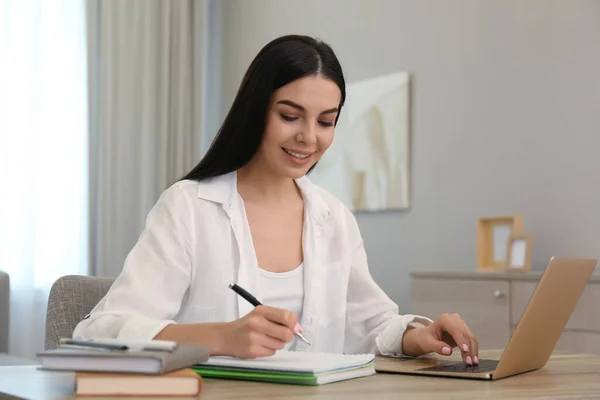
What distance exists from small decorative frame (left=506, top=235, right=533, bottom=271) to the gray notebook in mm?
2692

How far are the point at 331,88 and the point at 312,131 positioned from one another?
0.11m

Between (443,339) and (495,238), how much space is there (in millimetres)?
2228

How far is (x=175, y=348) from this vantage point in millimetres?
1143

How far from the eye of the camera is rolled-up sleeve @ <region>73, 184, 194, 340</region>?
1.52 metres

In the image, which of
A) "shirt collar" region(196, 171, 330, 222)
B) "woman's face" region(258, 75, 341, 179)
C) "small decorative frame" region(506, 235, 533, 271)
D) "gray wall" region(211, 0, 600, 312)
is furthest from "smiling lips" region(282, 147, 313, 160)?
"gray wall" region(211, 0, 600, 312)

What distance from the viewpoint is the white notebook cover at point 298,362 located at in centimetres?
127

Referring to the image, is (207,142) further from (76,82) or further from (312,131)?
(312,131)

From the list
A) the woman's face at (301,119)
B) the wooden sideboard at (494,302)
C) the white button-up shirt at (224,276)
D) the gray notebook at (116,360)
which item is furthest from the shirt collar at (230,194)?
the wooden sideboard at (494,302)

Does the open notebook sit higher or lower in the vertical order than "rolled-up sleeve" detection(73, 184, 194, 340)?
lower

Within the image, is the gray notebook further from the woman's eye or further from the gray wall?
the gray wall

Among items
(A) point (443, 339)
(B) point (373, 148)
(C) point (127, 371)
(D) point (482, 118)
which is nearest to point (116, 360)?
(C) point (127, 371)

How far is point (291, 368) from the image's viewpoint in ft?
4.14

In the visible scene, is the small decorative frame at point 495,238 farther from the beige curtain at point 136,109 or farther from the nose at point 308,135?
the beige curtain at point 136,109

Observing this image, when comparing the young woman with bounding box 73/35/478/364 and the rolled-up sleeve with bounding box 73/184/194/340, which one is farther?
the young woman with bounding box 73/35/478/364
